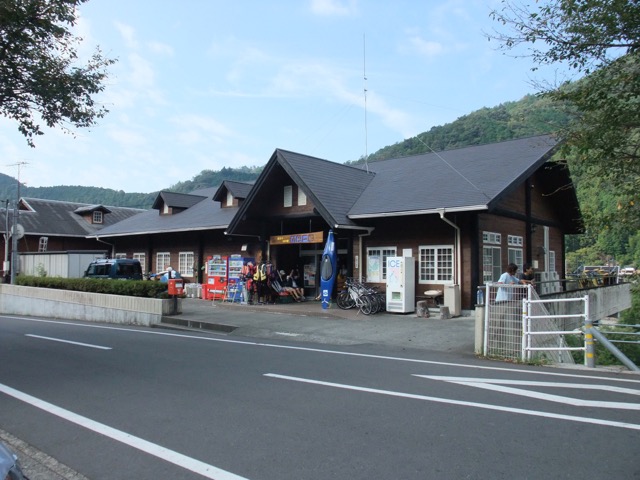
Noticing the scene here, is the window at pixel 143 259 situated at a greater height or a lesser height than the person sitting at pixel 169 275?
greater

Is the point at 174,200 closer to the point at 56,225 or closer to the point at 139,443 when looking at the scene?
the point at 56,225

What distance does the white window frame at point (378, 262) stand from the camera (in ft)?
63.3

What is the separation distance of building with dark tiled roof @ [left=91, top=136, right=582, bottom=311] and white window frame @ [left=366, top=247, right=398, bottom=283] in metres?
0.04

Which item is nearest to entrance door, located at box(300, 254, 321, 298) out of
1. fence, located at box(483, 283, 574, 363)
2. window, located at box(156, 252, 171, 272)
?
window, located at box(156, 252, 171, 272)

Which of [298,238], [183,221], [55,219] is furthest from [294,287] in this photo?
[55,219]

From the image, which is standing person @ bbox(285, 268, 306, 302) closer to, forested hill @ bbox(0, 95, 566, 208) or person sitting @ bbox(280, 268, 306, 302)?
person sitting @ bbox(280, 268, 306, 302)

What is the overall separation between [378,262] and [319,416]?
45.1 feet

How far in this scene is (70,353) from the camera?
1089 centimetres

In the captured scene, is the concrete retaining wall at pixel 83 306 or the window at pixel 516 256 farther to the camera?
the window at pixel 516 256

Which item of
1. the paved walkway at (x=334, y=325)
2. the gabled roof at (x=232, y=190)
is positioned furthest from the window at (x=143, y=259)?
the paved walkway at (x=334, y=325)

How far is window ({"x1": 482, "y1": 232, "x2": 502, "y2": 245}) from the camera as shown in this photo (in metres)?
17.9

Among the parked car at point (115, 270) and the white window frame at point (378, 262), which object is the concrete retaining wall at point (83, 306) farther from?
the white window frame at point (378, 262)

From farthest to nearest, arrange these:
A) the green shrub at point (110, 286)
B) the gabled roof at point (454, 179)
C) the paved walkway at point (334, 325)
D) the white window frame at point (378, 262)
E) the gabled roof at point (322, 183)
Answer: the white window frame at point (378, 262)
the gabled roof at point (322, 183)
the green shrub at point (110, 286)
the gabled roof at point (454, 179)
the paved walkway at point (334, 325)

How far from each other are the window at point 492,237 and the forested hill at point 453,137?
380 cm
